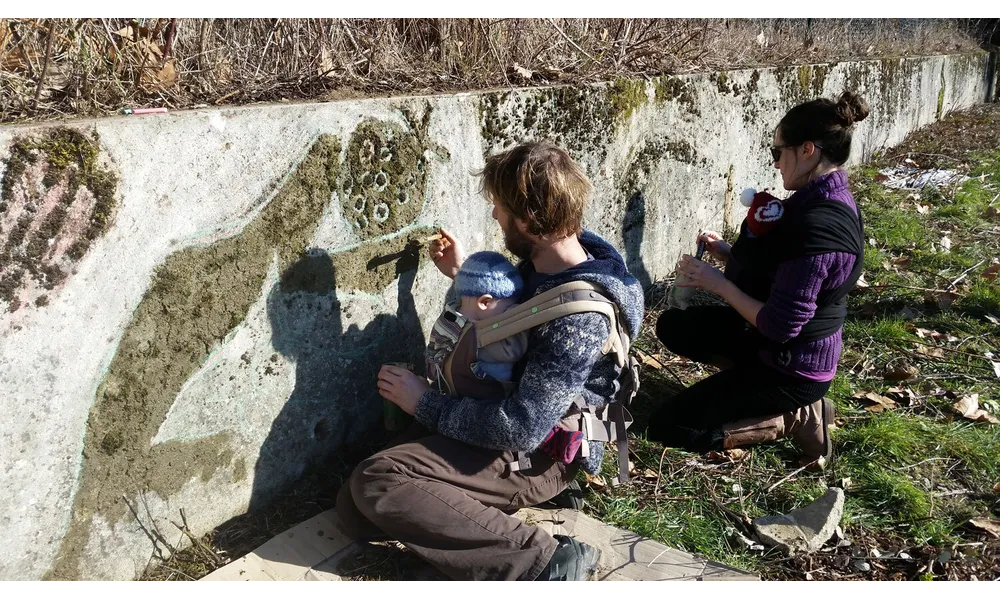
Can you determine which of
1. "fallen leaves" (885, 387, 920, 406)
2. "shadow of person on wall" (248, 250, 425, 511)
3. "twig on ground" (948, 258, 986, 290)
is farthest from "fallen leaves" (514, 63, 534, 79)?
"twig on ground" (948, 258, 986, 290)

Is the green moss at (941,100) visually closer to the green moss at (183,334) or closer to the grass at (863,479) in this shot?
the grass at (863,479)

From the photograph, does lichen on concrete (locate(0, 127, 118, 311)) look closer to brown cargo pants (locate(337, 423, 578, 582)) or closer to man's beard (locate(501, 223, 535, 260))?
brown cargo pants (locate(337, 423, 578, 582))

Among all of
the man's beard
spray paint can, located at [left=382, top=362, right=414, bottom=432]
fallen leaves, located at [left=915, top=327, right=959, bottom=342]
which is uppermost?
the man's beard

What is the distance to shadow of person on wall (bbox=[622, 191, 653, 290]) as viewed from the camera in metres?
4.12

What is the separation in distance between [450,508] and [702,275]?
1.53m

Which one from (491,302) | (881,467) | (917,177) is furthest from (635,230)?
(917,177)

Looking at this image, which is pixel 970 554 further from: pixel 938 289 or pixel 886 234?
pixel 886 234

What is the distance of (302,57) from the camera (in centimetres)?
285

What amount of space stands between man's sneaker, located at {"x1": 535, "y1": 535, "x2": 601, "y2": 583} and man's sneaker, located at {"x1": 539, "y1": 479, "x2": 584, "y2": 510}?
0.36 m

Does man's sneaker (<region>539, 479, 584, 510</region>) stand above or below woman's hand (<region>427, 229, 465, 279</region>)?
below

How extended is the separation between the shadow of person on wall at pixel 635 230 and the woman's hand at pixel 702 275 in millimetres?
833

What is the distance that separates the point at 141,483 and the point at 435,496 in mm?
850

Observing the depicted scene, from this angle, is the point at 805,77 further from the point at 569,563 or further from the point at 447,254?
the point at 569,563

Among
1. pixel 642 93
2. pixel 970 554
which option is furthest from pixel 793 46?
pixel 970 554
